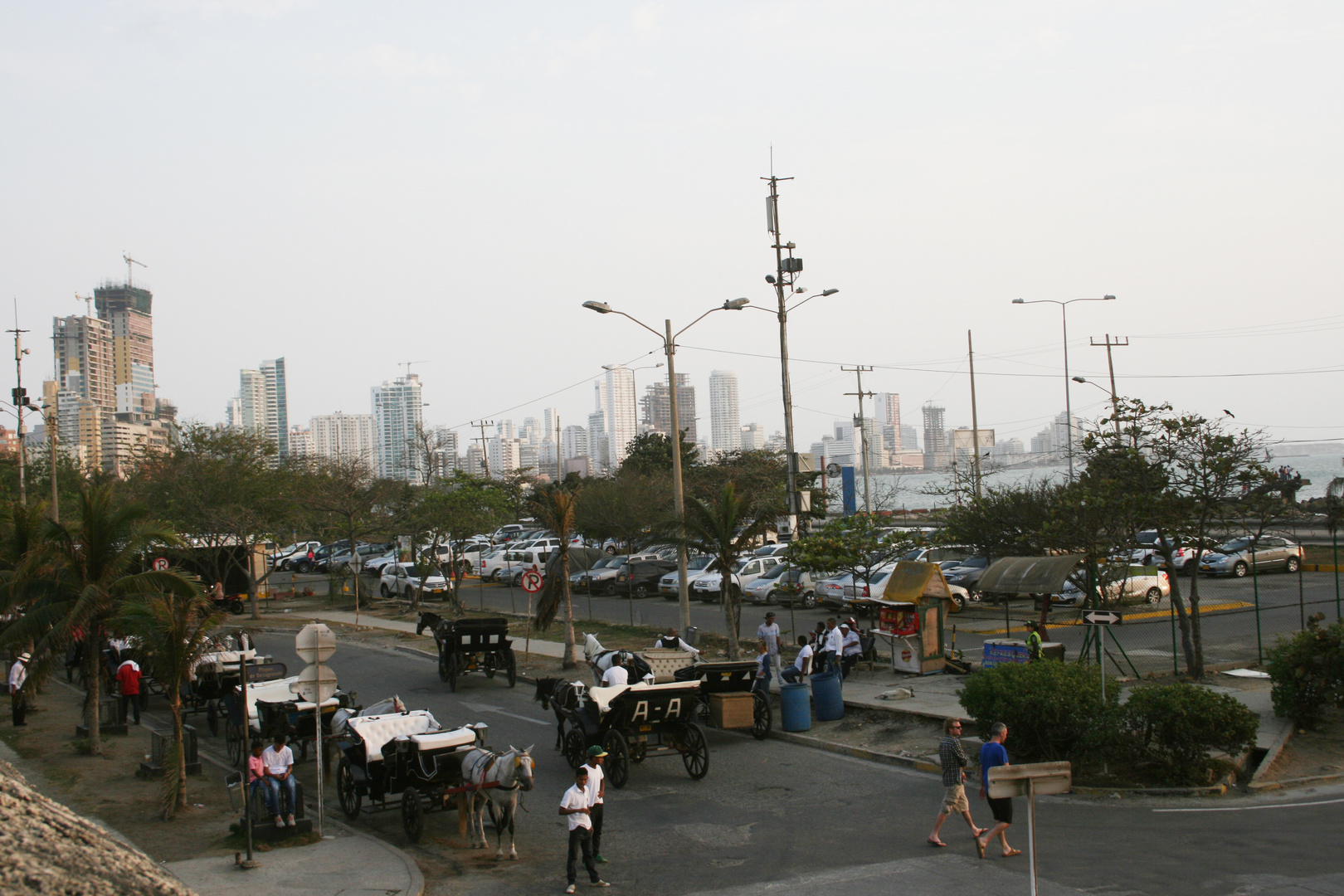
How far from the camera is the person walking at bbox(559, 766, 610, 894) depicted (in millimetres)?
9609

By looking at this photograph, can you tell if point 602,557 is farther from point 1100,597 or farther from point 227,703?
point 227,703

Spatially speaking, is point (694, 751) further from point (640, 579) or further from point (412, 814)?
point (640, 579)

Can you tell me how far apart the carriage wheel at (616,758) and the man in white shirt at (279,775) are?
3978mm

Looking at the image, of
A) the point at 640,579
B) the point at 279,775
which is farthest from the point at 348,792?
the point at 640,579

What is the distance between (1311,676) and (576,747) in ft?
34.6

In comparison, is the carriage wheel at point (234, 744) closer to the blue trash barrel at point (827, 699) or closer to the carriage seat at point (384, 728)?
the carriage seat at point (384, 728)

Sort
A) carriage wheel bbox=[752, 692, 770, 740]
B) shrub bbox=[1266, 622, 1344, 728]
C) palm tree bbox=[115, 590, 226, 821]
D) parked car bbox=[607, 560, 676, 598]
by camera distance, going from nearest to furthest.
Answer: palm tree bbox=[115, 590, 226, 821] → shrub bbox=[1266, 622, 1344, 728] → carriage wheel bbox=[752, 692, 770, 740] → parked car bbox=[607, 560, 676, 598]

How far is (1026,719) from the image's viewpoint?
1319cm

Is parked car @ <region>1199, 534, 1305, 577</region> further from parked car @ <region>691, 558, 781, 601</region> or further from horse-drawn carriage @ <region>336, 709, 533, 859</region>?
horse-drawn carriage @ <region>336, 709, 533, 859</region>

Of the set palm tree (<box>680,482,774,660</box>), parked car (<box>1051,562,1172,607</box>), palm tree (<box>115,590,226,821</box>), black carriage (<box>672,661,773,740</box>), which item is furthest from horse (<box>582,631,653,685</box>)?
parked car (<box>1051,562,1172,607</box>)

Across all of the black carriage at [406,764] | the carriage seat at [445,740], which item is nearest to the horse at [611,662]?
the black carriage at [406,764]

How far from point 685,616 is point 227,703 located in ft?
33.2

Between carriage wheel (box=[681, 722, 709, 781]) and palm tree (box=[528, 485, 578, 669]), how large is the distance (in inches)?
329

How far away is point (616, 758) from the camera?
540 inches
